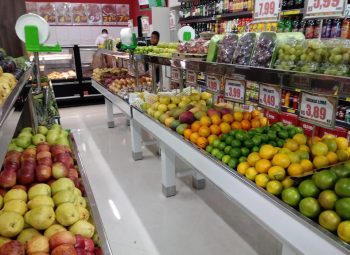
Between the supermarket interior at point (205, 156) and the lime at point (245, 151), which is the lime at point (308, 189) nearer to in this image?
the supermarket interior at point (205, 156)

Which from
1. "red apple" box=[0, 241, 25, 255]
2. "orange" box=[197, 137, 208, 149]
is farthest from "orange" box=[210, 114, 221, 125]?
"red apple" box=[0, 241, 25, 255]

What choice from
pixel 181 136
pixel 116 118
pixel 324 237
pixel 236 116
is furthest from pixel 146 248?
pixel 116 118

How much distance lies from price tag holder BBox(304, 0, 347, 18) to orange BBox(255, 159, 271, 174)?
94 centimetres

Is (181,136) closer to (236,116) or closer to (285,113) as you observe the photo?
(236,116)

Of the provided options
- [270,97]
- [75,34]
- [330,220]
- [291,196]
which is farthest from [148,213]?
[75,34]

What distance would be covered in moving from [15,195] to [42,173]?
0.71ft

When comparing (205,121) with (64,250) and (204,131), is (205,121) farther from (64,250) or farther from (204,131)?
(64,250)

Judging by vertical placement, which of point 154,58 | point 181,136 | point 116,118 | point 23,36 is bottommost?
point 116,118

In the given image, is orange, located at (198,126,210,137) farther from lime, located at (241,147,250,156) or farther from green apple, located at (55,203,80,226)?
green apple, located at (55,203,80,226)

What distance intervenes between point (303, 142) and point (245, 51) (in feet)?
2.54

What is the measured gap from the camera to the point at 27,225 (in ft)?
4.33

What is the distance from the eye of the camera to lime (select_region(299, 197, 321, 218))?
1.46m

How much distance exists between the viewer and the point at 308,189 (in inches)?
60.9

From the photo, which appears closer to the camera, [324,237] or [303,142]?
[324,237]
